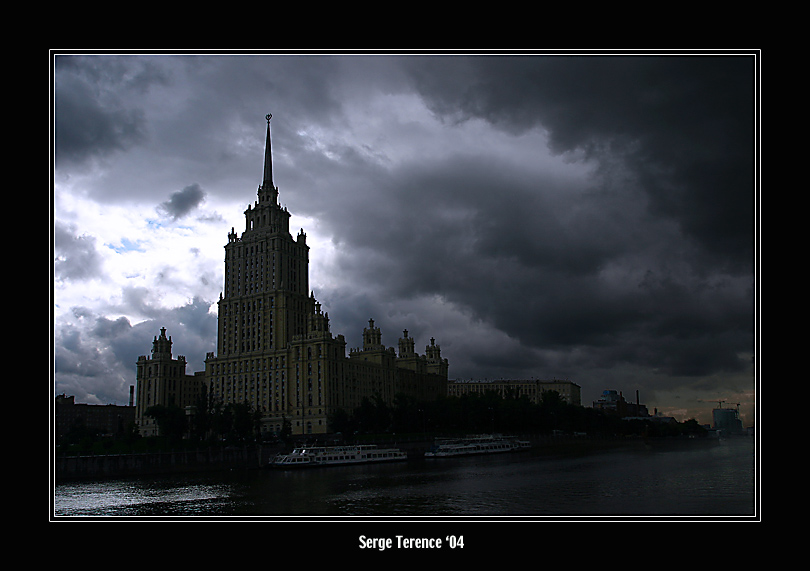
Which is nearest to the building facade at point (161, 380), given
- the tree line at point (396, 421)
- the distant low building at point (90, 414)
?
the tree line at point (396, 421)

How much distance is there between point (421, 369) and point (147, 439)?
86.9 metres

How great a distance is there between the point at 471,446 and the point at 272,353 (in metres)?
43.0

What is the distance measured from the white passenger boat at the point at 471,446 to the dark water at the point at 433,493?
23.6 m

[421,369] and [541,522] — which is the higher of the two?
[541,522]

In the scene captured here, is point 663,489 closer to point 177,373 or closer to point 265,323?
point 265,323

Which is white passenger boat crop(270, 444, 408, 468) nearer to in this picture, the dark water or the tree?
the dark water

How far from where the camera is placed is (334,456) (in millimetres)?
65812

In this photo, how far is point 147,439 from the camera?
68375 mm

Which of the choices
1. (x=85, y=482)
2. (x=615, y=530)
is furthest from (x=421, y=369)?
(x=615, y=530)

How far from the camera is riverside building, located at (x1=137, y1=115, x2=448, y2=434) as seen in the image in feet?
343

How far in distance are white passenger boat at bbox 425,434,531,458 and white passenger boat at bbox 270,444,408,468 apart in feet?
21.7

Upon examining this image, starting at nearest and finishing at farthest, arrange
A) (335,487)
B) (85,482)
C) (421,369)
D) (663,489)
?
1. (663,489)
2. (335,487)
3. (85,482)
4. (421,369)

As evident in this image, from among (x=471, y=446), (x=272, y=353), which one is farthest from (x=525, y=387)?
(x=471, y=446)
